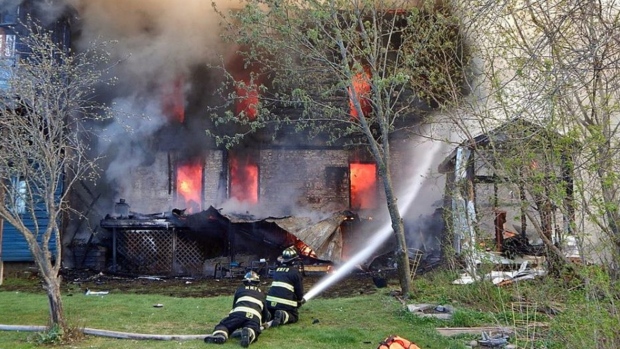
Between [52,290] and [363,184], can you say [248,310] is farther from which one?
[363,184]

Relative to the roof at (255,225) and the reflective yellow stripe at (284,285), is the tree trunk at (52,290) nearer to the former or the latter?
the reflective yellow stripe at (284,285)

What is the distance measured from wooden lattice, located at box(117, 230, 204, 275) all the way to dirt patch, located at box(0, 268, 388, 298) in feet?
3.66

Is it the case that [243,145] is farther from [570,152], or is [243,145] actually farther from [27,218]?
[570,152]

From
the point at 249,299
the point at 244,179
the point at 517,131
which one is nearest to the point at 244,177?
the point at 244,179

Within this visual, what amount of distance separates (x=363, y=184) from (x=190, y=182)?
7.98 meters

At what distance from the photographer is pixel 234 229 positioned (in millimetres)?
18312

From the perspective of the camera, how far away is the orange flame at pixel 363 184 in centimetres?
2517

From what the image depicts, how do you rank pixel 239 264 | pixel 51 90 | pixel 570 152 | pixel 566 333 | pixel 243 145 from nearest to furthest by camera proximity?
pixel 566 333 → pixel 570 152 → pixel 51 90 → pixel 239 264 → pixel 243 145

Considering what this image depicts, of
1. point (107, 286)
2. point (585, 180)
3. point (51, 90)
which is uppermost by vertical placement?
point (51, 90)

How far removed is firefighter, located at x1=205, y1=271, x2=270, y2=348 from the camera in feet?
24.1

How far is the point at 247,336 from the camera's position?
23.7ft

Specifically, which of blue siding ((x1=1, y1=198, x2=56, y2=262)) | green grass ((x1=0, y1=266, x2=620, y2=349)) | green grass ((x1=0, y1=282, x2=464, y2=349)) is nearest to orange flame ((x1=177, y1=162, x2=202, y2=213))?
blue siding ((x1=1, y1=198, x2=56, y2=262))

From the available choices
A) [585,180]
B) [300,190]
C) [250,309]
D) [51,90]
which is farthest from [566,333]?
[300,190]

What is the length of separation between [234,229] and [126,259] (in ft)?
12.9
